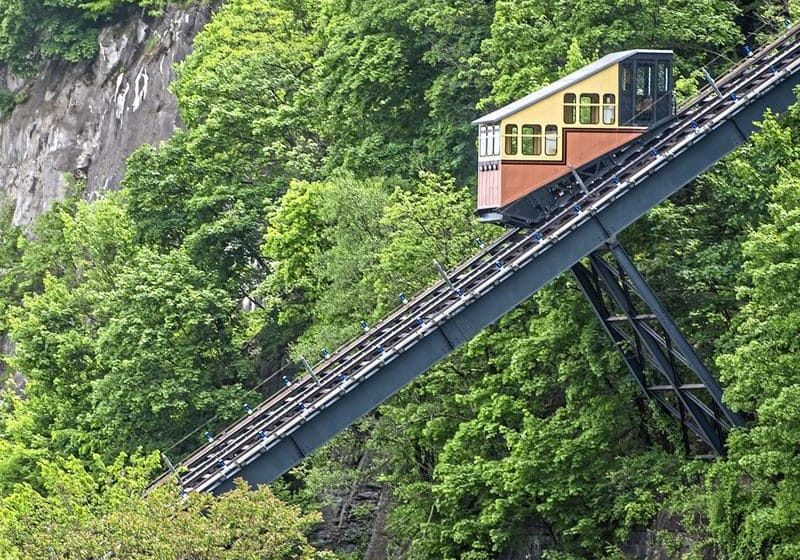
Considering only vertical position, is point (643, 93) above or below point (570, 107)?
below

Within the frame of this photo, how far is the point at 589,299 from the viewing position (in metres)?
50.5

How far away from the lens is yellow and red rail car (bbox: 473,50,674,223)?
4966cm

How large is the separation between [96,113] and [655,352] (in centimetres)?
7006

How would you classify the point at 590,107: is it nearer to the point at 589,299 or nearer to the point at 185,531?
the point at 589,299

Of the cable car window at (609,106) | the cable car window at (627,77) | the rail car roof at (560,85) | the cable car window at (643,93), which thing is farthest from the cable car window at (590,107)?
the cable car window at (643,93)

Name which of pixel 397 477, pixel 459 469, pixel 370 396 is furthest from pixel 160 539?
pixel 397 477

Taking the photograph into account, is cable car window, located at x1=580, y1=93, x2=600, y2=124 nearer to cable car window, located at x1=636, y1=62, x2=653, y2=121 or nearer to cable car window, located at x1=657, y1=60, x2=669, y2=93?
cable car window, located at x1=636, y1=62, x2=653, y2=121

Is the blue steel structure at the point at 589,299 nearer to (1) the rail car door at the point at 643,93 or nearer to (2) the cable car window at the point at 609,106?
(1) the rail car door at the point at 643,93

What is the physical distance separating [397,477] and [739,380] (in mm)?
18134

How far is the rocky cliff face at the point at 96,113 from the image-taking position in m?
107

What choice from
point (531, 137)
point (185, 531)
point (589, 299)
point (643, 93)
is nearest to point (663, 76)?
point (643, 93)

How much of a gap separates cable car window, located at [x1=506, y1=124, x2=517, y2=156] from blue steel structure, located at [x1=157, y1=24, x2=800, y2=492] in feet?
6.18

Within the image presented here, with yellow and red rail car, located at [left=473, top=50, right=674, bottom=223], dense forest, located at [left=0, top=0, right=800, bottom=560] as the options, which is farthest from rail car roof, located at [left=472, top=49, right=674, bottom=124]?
dense forest, located at [left=0, top=0, right=800, bottom=560]

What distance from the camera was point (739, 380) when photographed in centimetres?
4209
